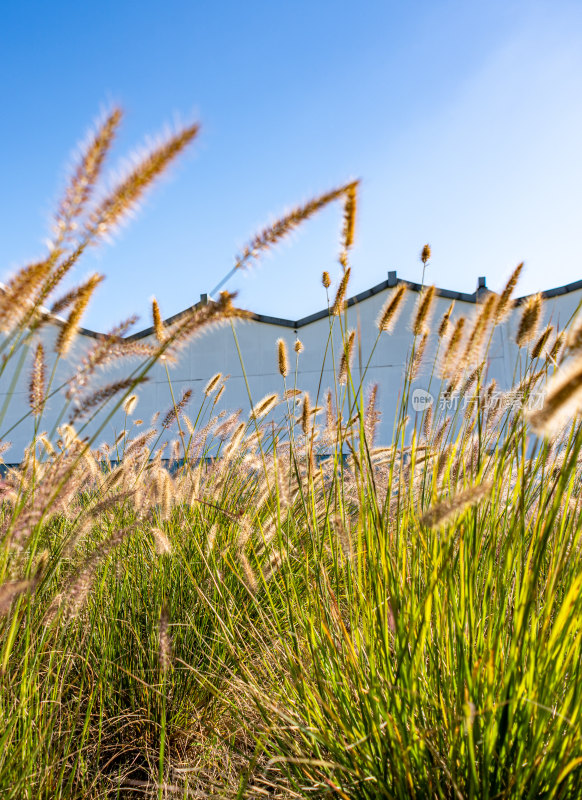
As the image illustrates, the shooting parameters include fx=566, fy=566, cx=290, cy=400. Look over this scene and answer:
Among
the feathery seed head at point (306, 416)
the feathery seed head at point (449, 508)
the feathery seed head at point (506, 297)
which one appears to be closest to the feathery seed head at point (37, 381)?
the feathery seed head at point (306, 416)

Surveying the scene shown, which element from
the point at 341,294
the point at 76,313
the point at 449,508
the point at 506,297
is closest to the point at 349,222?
the point at 341,294

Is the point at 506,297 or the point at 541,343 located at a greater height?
the point at 506,297

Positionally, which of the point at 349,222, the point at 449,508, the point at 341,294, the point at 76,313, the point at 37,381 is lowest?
the point at 449,508

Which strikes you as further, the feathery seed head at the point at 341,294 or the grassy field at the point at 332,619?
the feathery seed head at the point at 341,294

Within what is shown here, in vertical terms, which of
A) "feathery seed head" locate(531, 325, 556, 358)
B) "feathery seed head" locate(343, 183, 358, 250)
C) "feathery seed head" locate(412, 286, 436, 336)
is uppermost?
"feathery seed head" locate(343, 183, 358, 250)

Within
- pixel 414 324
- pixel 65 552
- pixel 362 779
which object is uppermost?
pixel 414 324

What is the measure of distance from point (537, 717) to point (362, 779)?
1.14 feet

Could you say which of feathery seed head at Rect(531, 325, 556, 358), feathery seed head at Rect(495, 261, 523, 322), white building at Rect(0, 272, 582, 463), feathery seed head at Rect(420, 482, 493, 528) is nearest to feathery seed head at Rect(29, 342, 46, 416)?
feathery seed head at Rect(420, 482, 493, 528)

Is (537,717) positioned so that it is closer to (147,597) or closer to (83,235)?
(83,235)

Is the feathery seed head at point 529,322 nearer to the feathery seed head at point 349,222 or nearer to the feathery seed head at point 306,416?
the feathery seed head at point 349,222

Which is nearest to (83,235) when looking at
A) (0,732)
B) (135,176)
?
(135,176)

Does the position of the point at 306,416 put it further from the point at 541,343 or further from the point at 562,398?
the point at 562,398

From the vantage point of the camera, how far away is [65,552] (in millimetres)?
1323

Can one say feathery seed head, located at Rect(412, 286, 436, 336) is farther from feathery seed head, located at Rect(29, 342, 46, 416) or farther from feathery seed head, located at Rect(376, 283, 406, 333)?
feathery seed head, located at Rect(29, 342, 46, 416)
